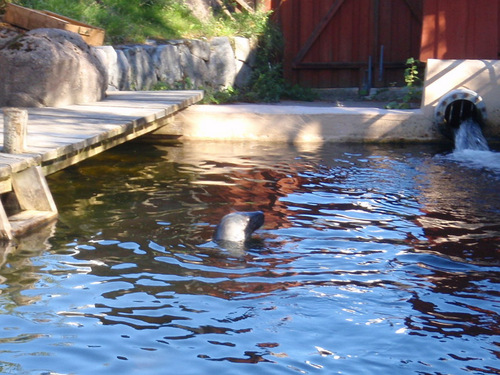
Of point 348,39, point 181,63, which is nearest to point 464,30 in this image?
point 348,39

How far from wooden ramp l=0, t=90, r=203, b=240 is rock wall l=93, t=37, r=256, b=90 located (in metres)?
2.04

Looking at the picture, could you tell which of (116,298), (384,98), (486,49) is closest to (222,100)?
(384,98)

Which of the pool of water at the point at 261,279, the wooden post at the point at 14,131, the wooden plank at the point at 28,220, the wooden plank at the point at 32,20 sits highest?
the wooden plank at the point at 32,20

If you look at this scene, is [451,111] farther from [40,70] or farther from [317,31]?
[40,70]

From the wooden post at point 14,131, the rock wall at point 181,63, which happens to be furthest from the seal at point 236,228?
the rock wall at point 181,63

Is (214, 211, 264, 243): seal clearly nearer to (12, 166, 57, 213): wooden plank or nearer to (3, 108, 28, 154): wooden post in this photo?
(12, 166, 57, 213): wooden plank

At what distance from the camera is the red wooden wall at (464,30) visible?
13.1m

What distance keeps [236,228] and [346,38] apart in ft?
35.9

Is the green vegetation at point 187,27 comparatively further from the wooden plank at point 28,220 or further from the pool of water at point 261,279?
the wooden plank at point 28,220

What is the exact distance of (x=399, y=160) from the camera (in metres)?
10.5

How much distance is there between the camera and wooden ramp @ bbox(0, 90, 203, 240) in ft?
21.2

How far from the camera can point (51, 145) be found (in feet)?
23.0

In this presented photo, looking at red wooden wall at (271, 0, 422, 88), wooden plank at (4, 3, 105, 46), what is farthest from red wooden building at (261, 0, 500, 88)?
wooden plank at (4, 3, 105, 46)

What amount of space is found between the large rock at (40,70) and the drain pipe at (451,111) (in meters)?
5.40
